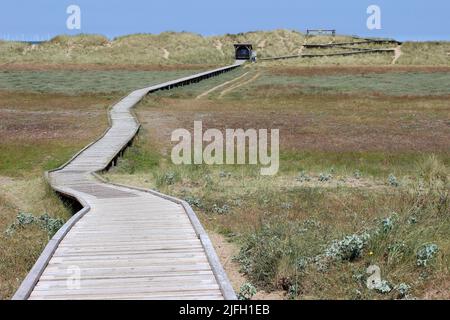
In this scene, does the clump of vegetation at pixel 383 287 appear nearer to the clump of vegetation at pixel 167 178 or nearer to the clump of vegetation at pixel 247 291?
the clump of vegetation at pixel 247 291

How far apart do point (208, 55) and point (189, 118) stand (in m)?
79.7

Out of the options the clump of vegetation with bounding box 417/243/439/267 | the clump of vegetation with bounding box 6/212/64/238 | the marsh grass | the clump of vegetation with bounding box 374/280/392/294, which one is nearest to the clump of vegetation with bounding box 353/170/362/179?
the marsh grass

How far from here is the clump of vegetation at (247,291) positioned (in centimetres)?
884

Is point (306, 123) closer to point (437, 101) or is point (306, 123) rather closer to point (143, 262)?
point (437, 101)

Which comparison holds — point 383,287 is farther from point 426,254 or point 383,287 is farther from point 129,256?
point 129,256

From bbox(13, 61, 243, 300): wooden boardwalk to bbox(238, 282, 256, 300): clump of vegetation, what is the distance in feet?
2.48

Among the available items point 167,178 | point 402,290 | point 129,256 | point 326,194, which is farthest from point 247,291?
point 167,178

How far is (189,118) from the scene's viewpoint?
37.2 metres

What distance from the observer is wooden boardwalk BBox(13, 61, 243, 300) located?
298 inches

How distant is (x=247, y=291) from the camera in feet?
29.2

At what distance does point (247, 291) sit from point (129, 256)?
2084 millimetres

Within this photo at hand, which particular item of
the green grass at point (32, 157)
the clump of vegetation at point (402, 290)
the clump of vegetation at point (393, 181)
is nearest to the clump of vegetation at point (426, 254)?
the clump of vegetation at point (402, 290)
